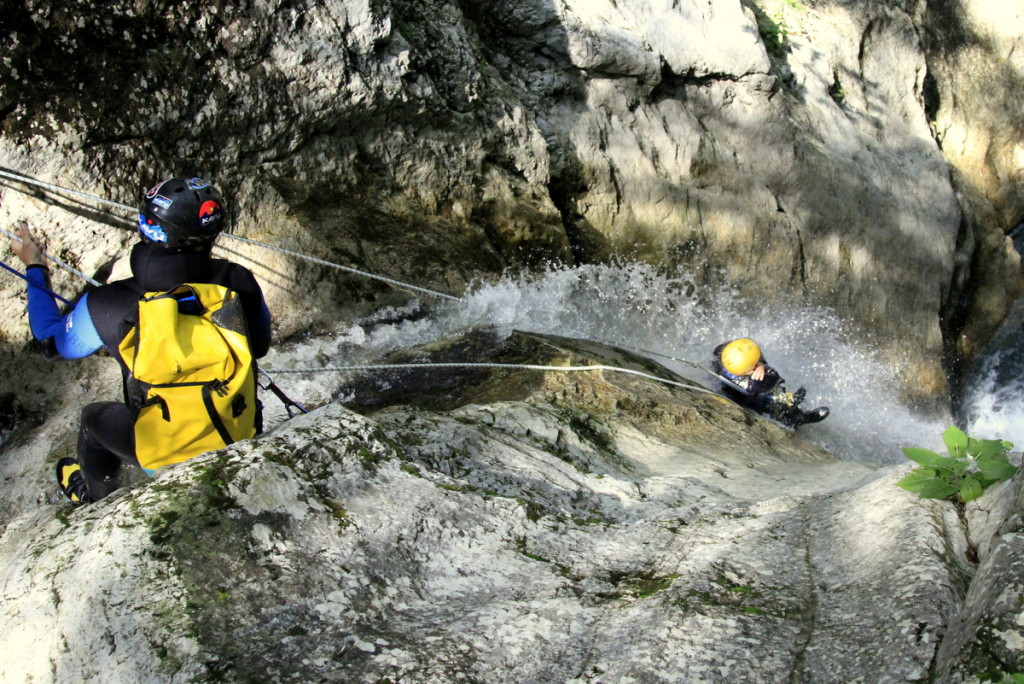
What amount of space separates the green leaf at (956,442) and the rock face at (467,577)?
0.73 feet

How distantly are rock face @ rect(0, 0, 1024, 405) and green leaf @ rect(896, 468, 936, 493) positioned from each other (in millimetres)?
4471

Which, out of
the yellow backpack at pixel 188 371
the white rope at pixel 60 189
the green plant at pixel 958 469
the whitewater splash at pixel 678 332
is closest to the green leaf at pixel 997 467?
the green plant at pixel 958 469

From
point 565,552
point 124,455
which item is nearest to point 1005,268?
point 565,552

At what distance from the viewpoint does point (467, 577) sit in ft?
9.09

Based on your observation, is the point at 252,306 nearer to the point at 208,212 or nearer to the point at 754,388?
the point at 208,212

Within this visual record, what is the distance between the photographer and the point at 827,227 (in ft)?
33.0

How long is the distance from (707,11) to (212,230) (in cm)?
825

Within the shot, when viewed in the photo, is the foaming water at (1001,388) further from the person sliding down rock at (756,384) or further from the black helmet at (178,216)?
the black helmet at (178,216)

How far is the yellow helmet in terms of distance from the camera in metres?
7.56

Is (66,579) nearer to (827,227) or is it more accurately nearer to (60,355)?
(60,355)

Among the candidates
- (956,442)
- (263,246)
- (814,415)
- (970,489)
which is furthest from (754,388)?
(970,489)

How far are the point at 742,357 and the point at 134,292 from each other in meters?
5.68

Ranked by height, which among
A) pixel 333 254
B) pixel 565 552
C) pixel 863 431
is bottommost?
pixel 863 431

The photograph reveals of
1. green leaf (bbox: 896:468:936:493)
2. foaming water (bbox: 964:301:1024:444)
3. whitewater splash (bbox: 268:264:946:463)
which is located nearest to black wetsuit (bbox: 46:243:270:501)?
whitewater splash (bbox: 268:264:946:463)
